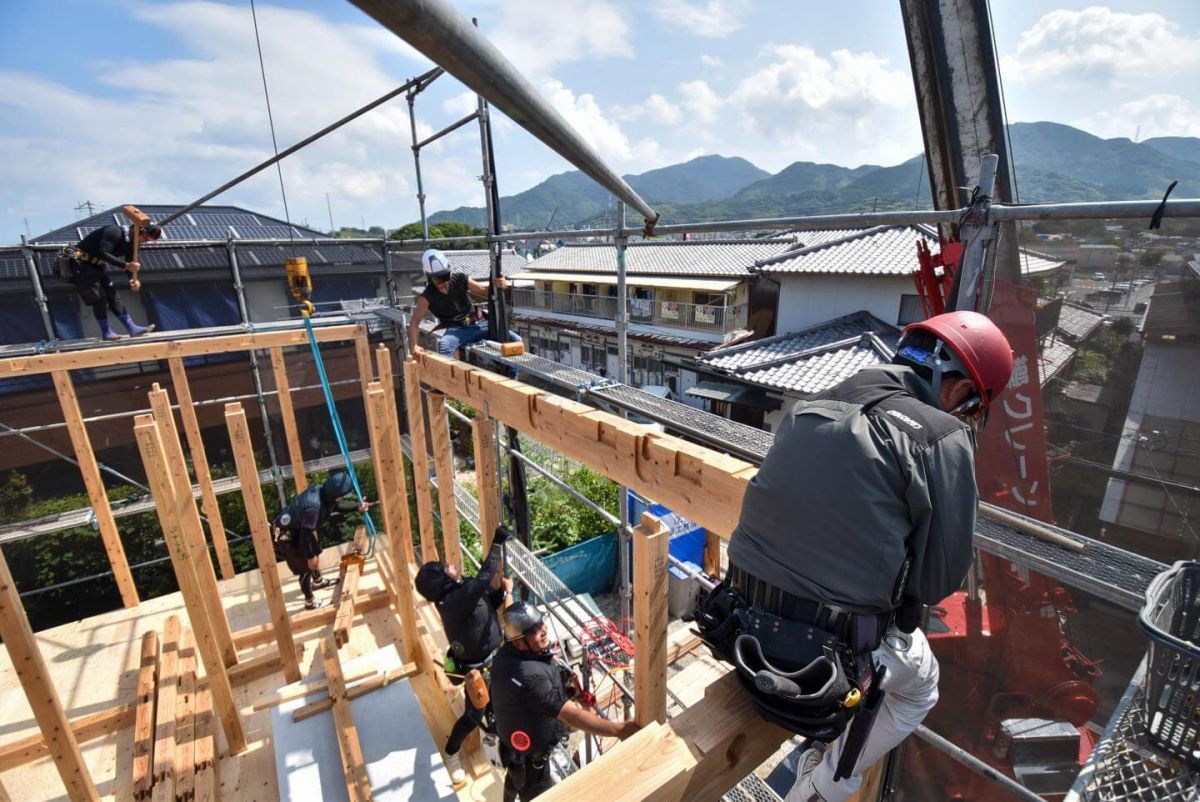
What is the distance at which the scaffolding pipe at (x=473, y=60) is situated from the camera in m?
0.66

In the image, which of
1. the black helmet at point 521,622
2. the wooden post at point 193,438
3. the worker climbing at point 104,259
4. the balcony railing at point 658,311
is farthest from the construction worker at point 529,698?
the balcony railing at point 658,311

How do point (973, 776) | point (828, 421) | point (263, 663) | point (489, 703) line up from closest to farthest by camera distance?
1. point (828, 421)
2. point (973, 776)
3. point (489, 703)
4. point (263, 663)

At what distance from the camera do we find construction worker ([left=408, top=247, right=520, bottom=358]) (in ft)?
16.5

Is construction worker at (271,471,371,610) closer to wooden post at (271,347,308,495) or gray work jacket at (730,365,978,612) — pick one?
wooden post at (271,347,308,495)

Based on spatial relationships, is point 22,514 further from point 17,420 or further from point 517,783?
point 517,783

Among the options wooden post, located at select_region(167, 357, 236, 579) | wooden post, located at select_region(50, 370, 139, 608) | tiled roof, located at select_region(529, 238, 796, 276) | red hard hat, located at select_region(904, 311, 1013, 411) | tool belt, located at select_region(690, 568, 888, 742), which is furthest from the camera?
tiled roof, located at select_region(529, 238, 796, 276)

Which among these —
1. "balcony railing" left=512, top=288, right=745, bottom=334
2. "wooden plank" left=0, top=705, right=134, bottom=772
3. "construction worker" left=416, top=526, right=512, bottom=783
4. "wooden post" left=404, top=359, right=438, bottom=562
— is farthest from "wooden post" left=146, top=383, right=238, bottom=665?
"balcony railing" left=512, top=288, right=745, bottom=334

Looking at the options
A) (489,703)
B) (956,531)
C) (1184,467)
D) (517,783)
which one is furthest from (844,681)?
(489,703)

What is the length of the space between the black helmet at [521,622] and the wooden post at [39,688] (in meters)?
2.30

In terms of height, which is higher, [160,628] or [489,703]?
[489,703]

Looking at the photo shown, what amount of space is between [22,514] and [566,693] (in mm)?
7888

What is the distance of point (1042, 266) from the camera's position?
5.81 ft

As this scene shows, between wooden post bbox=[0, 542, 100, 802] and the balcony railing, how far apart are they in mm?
14608

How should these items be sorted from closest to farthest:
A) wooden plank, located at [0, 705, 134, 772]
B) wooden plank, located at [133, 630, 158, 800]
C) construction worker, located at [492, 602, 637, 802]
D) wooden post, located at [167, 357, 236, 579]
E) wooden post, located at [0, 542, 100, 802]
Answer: wooden post, located at [0, 542, 100, 802], construction worker, located at [492, 602, 637, 802], wooden plank, located at [133, 630, 158, 800], wooden plank, located at [0, 705, 134, 772], wooden post, located at [167, 357, 236, 579]
